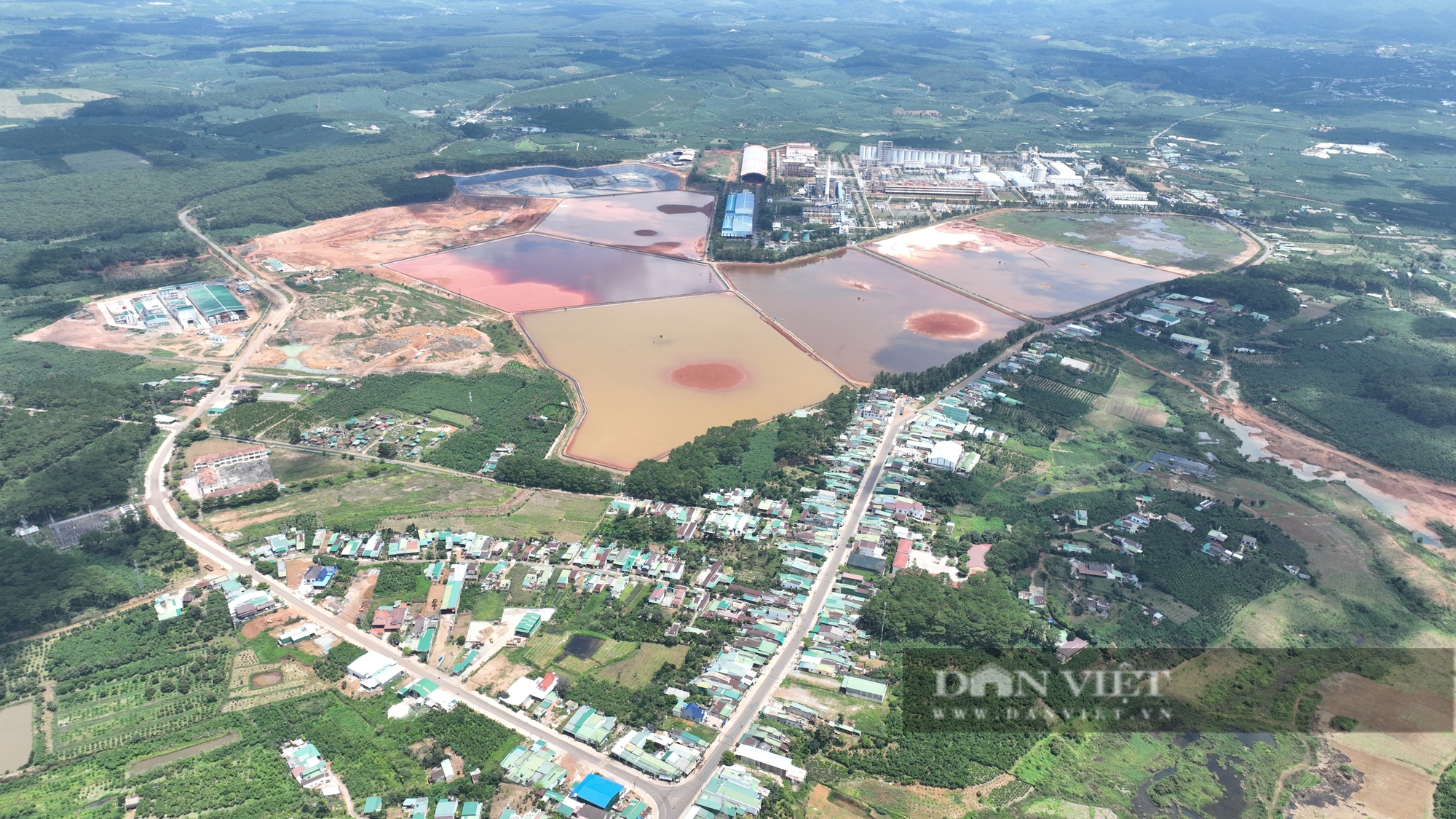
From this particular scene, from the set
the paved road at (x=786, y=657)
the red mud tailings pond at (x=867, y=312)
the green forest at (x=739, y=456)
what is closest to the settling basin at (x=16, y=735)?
the paved road at (x=786, y=657)

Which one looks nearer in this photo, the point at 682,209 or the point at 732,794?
the point at 732,794

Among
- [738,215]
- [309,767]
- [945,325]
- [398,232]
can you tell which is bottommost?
[309,767]

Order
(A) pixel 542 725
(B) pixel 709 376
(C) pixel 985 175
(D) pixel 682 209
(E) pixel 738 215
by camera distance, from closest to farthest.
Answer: (A) pixel 542 725, (B) pixel 709 376, (E) pixel 738 215, (D) pixel 682 209, (C) pixel 985 175

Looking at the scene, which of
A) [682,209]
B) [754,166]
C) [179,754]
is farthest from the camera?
[754,166]

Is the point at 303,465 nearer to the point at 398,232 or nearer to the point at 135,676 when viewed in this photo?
the point at 135,676

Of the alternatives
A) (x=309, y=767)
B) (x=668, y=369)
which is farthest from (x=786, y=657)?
(x=668, y=369)

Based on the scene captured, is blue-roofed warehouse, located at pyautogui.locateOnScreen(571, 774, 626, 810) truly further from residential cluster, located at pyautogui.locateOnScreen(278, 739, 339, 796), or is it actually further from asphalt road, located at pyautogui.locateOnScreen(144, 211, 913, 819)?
residential cluster, located at pyautogui.locateOnScreen(278, 739, 339, 796)

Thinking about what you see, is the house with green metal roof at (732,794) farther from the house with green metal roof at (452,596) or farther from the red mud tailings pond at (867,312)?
the red mud tailings pond at (867,312)
